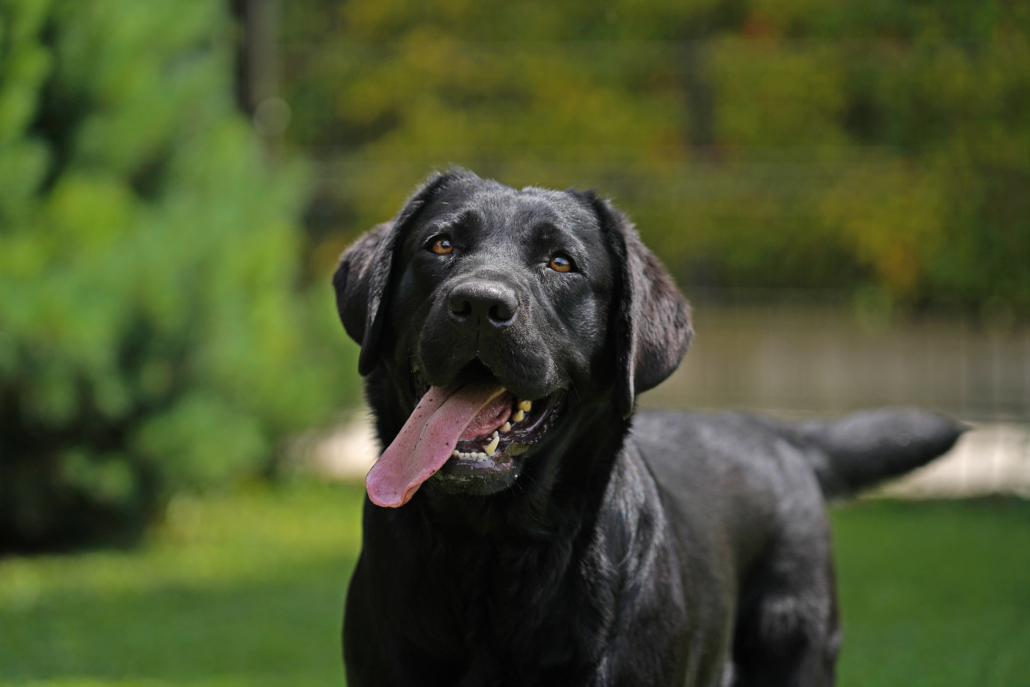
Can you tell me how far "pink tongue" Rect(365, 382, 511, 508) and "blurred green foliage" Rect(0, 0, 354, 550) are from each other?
12.9ft

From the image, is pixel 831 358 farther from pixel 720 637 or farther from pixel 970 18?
pixel 720 637

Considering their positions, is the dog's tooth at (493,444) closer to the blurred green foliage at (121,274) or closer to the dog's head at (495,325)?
the dog's head at (495,325)

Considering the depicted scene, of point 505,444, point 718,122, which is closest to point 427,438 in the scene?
point 505,444

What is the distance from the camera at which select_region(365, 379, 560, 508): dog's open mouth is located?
2631mm

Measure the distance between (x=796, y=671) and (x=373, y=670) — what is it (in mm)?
1582

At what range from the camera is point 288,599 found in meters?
5.86

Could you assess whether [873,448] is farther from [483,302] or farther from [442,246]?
[483,302]

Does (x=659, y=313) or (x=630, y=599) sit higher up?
(x=659, y=313)

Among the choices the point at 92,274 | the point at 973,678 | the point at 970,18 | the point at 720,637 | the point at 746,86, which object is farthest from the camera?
the point at 746,86

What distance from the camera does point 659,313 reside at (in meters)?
3.11

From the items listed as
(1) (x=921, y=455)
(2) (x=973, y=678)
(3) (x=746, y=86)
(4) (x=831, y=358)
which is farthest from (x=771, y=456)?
(3) (x=746, y=86)

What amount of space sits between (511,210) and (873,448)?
2017mm

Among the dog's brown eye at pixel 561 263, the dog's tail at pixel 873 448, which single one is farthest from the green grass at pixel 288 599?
the dog's brown eye at pixel 561 263

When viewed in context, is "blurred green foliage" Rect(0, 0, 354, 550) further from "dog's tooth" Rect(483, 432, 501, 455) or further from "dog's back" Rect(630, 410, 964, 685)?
"dog's tooth" Rect(483, 432, 501, 455)
